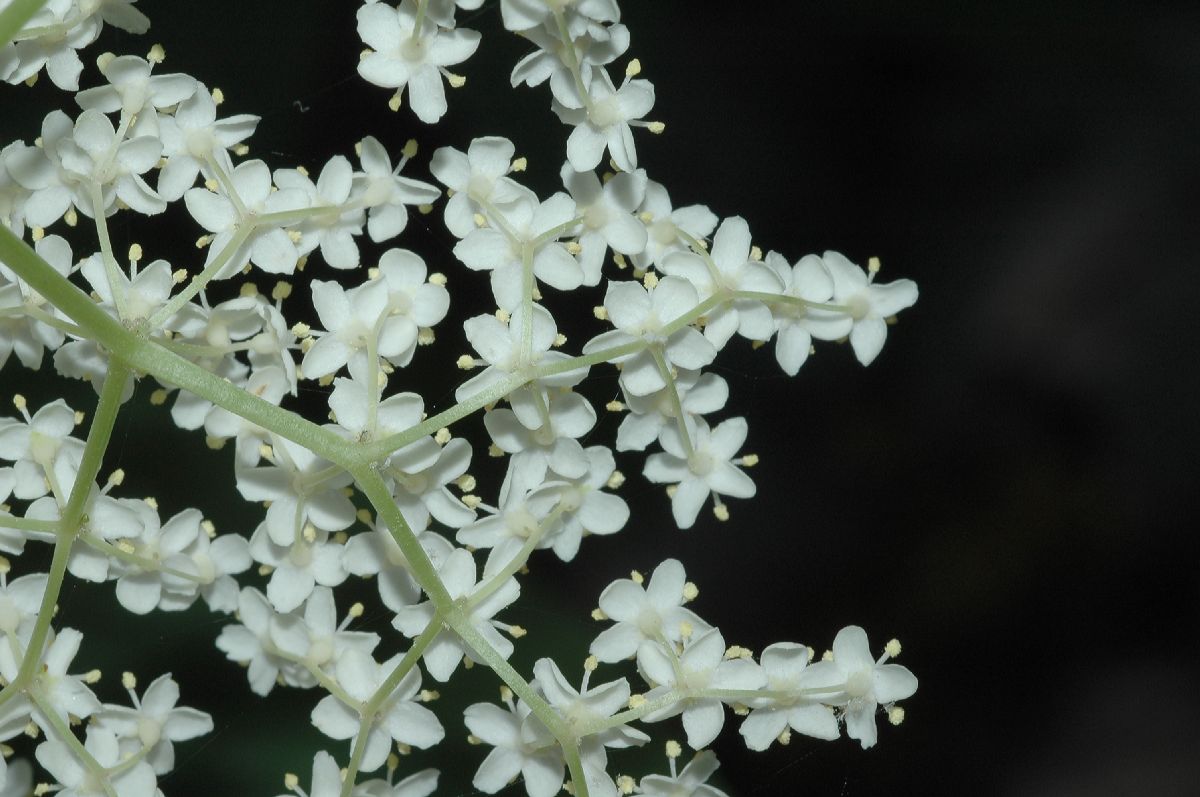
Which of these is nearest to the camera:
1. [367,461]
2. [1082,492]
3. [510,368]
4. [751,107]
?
[367,461]

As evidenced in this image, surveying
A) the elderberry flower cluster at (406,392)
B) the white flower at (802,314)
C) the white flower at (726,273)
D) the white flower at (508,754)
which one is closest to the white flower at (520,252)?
the elderberry flower cluster at (406,392)

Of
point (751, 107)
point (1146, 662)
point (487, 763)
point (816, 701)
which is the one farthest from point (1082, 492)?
point (487, 763)

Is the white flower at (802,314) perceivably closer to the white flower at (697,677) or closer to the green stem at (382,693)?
the white flower at (697,677)

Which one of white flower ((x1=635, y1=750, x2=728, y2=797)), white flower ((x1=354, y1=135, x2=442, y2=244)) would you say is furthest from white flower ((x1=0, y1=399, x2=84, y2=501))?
white flower ((x1=635, y1=750, x2=728, y2=797))

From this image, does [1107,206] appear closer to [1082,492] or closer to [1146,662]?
[1082,492]

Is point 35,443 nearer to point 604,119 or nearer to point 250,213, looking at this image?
point 250,213

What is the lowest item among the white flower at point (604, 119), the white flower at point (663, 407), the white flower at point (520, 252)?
the white flower at point (663, 407)
